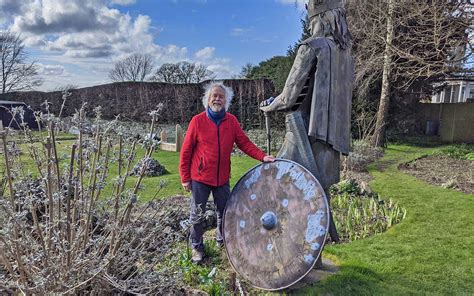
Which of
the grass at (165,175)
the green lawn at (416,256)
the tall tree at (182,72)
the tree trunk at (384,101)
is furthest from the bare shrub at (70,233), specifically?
the tall tree at (182,72)

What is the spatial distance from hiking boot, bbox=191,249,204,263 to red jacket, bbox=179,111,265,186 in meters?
0.76

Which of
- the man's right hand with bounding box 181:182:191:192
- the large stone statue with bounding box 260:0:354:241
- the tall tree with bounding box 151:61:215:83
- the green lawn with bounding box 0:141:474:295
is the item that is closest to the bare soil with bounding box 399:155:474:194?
the green lawn with bounding box 0:141:474:295

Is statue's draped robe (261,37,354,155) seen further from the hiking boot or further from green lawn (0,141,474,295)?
the hiking boot

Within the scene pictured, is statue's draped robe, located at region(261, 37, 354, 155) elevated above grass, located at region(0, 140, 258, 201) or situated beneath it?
elevated above

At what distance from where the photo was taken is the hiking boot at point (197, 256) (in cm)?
375

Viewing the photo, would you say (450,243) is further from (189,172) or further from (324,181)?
(189,172)

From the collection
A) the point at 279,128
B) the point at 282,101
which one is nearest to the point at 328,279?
the point at 282,101

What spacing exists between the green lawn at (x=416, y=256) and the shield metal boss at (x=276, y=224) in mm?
523

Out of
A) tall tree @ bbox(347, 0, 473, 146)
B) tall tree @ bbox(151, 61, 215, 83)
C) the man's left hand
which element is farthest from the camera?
tall tree @ bbox(151, 61, 215, 83)

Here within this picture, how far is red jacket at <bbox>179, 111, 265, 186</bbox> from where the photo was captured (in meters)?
3.55

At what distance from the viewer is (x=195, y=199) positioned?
144 inches

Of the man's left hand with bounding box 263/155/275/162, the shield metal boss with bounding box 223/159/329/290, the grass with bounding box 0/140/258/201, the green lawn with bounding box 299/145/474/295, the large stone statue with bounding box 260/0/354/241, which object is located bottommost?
the grass with bounding box 0/140/258/201

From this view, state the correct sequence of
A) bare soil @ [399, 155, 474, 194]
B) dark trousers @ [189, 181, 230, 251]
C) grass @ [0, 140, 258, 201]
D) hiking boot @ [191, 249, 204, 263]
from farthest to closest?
1. bare soil @ [399, 155, 474, 194]
2. grass @ [0, 140, 258, 201]
3. hiking boot @ [191, 249, 204, 263]
4. dark trousers @ [189, 181, 230, 251]

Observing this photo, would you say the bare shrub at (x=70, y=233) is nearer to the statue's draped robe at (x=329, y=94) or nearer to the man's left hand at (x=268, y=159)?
the man's left hand at (x=268, y=159)
